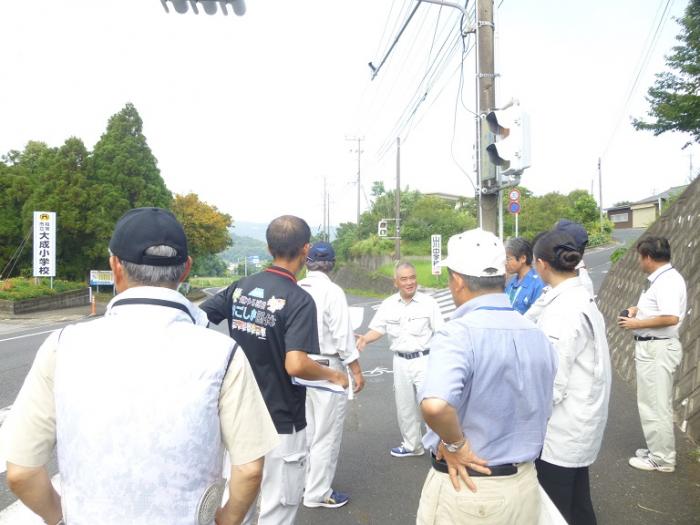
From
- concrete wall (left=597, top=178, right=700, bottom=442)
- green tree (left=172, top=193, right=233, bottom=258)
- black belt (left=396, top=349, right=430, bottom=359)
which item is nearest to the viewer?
black belt (left=396, top=349, right=430, bottom=359)

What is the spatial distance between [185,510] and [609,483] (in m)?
3.86

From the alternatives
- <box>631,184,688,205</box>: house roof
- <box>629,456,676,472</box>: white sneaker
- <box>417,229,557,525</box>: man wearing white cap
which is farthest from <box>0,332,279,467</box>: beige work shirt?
<box>631,184,688,205</box>: house roof

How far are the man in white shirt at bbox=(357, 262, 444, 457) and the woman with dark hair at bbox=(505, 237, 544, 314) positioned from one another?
2.35 ft

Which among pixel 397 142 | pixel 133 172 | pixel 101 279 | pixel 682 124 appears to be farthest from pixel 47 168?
pixel 682 124

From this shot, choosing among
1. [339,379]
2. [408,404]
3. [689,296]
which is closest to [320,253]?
[339,379]

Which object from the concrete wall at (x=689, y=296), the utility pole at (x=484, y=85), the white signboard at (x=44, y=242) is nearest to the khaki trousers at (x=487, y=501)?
the concrete wall at (x=689, y=296)

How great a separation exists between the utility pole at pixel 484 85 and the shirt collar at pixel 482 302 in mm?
4480

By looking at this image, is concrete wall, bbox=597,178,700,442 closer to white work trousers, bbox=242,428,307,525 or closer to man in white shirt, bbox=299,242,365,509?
man in white shirt, bbox=299,242,365,509

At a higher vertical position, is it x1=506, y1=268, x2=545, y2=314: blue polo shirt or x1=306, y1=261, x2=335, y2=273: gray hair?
x1=306, y1=261, x2=335, y2=273: gray hair

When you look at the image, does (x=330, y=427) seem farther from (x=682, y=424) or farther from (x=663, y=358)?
(x=682, y=424)

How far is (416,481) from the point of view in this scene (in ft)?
Result: 14.5

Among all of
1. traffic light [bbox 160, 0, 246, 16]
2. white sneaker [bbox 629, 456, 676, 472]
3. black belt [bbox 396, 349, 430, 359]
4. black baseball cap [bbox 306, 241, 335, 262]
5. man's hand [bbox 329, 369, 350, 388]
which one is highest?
traffic light [bbox 160, 0, 246, 16]

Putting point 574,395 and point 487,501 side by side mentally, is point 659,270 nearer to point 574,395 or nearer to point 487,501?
point 574,395

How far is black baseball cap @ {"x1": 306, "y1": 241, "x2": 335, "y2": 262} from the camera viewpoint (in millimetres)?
4062
